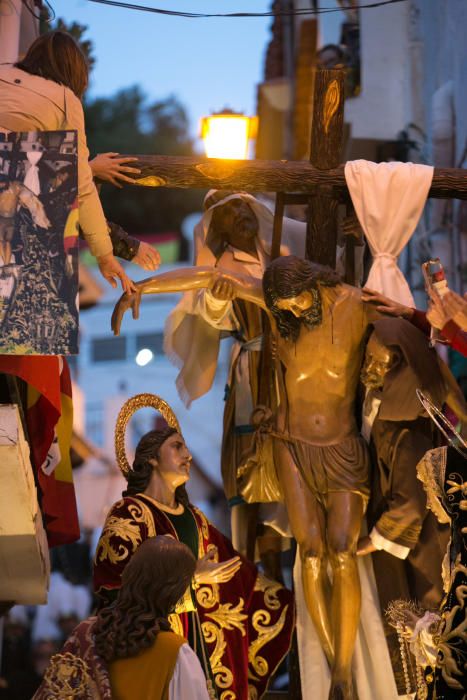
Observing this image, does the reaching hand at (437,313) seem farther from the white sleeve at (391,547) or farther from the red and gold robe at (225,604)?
the red and gold robe at (225,604)

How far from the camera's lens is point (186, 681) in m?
6.02

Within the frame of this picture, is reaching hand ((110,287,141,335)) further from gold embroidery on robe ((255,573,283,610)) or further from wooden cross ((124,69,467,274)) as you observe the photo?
gold embroidery on robe ((255,573,283,610))

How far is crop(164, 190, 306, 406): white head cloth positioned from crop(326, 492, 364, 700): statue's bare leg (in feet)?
5.38

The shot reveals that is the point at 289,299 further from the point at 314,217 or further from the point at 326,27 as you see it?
the point at 326,27

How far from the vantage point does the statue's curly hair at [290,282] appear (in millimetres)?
8438

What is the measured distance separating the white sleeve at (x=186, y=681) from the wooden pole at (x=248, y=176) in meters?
3.64

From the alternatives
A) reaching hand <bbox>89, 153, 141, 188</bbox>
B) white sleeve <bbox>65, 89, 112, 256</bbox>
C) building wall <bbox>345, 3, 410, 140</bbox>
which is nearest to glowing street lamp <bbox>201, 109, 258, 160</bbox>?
reaching hand <bbox>89, 153, 141, 188</bbox>

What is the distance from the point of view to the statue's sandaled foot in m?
8.14

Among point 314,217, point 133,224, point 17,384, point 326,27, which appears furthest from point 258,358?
point 133,224

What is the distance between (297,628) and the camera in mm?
8742

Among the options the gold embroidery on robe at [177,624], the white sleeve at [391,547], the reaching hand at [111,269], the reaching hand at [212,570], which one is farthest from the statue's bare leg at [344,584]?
the reaching hand at [111,269]

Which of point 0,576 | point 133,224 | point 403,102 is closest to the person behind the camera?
point 0,576

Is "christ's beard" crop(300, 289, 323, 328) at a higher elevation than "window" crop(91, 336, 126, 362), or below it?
higher

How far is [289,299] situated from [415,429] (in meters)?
1.04
